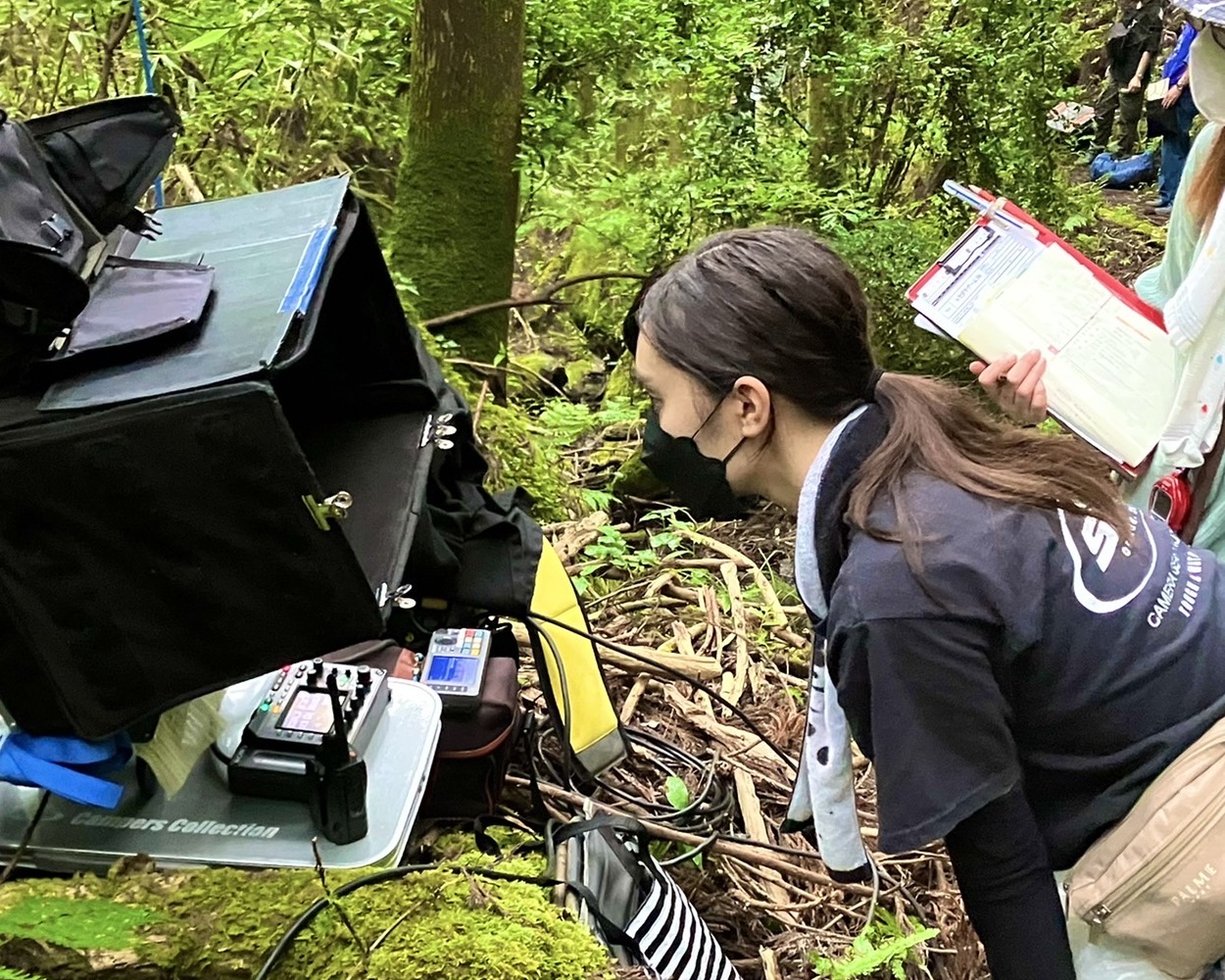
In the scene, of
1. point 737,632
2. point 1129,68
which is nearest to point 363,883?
point 737,632

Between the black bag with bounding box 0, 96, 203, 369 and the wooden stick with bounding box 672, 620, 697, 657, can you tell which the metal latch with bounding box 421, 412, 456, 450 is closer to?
the black bag with bounding box 0, 96, 203, 369

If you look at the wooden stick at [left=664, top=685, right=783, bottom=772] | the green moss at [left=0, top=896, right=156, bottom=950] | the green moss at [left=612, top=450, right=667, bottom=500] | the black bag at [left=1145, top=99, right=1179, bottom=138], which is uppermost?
the green moss at [left=0, top=896, right=156, bottom=950]

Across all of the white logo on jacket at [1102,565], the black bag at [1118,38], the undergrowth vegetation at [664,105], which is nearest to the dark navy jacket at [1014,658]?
the white logo on jacket at [1102,565]

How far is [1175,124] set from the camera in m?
6.59

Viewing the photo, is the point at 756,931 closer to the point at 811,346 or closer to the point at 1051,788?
the point at 1051,788

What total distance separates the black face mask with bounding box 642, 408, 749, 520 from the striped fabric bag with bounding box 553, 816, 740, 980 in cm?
56

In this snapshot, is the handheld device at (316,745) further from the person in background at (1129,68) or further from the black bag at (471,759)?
the person in background at (1129,68)

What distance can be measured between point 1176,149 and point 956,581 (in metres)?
7.05

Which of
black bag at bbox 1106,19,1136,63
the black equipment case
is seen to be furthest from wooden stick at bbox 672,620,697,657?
black bag at bbox 1106,19,1136,63

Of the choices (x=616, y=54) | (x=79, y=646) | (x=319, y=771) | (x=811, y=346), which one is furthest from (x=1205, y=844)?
(x=616, y=54)

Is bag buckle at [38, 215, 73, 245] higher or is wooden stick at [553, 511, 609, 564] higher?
bag buckle at [38, 215, 73, 245]

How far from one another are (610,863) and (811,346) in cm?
86

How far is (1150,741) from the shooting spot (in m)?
1.34

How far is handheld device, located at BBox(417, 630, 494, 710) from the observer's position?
5.95 ft
